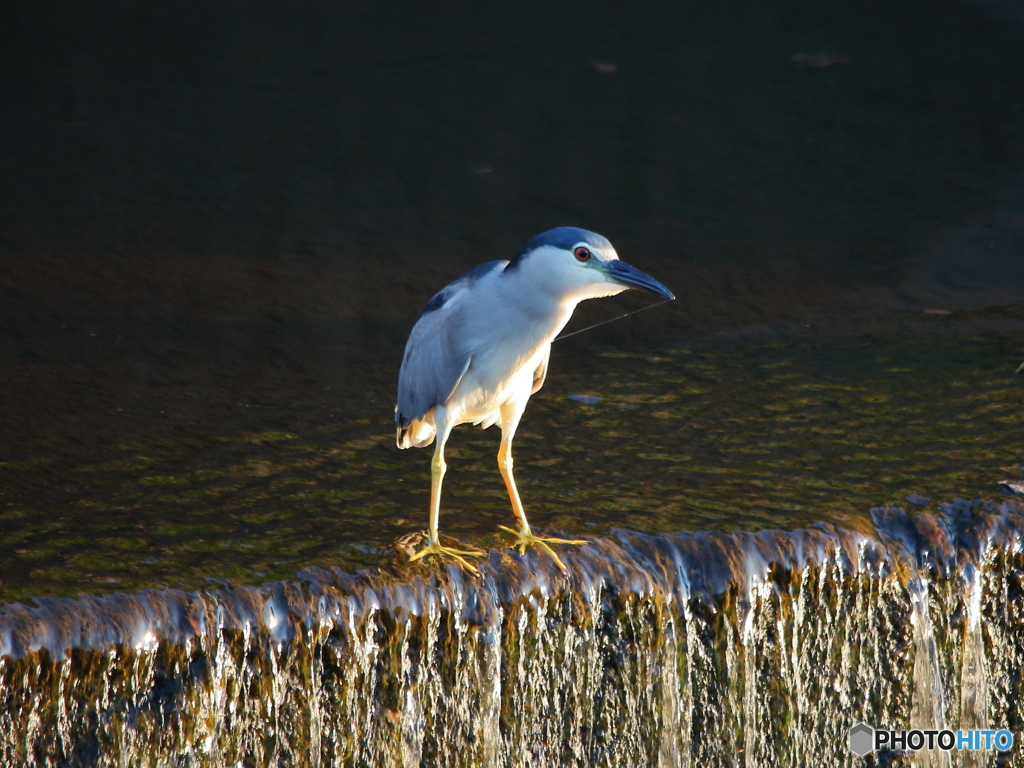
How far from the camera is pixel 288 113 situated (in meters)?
8.40

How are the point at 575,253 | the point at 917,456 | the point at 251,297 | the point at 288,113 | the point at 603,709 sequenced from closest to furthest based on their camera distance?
the point at 575,253 → the point at 603,709 → the point at 917,456 → the point at 251,297 → the point at 288,113

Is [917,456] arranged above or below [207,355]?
below

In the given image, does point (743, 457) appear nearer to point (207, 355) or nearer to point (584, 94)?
point (207, 355)

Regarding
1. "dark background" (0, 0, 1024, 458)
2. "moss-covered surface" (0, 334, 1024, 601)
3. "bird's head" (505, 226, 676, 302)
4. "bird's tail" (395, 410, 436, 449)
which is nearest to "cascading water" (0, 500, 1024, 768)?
"moss-covered surface" (0, 334, 1024, 601)

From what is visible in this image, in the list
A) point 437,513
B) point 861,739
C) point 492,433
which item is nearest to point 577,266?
point 437,513

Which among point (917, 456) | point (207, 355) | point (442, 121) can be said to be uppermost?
point (442, 121)

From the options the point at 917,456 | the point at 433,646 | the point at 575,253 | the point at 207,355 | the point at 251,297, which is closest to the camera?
the point at 575,253

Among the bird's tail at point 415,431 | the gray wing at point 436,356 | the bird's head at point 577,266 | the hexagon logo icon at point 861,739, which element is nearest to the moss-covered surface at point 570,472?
the bird's tail at point 415,431

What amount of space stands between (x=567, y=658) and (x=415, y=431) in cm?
87

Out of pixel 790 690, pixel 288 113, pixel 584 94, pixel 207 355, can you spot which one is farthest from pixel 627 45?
pixel 790 690

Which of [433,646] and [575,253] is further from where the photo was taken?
[433,646]

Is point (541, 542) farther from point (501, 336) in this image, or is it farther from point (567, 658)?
point (501, 336)

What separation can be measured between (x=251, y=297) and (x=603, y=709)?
320 cm

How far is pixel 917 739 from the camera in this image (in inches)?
163
